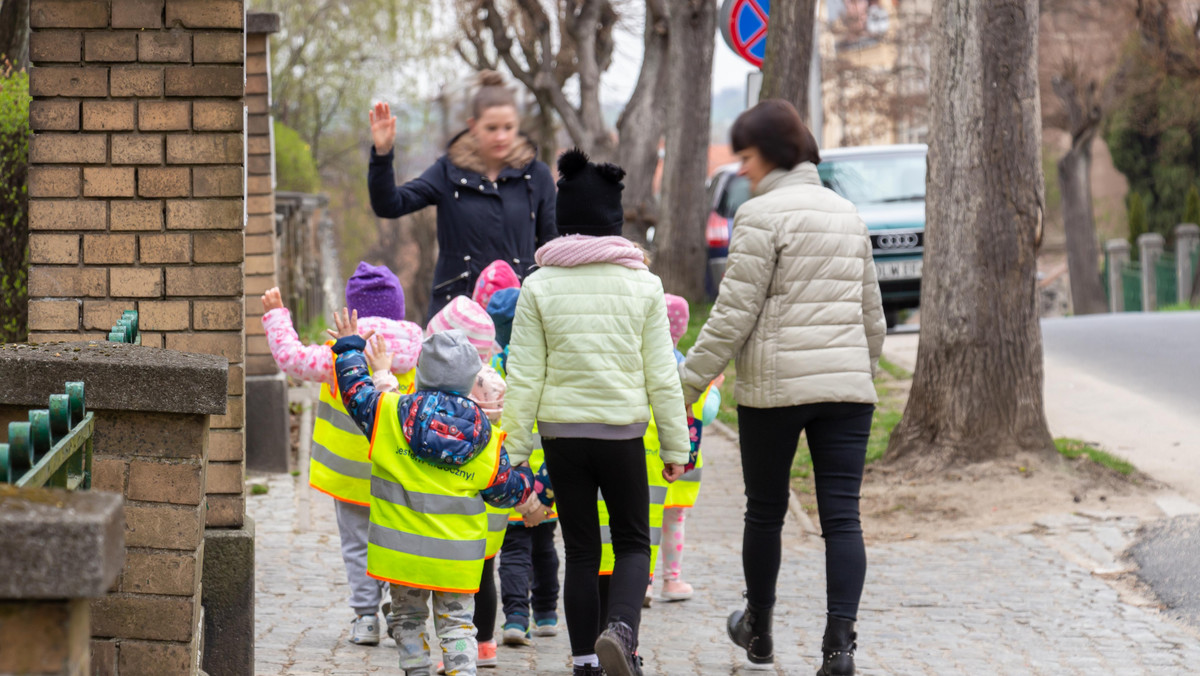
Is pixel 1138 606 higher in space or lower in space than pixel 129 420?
lower

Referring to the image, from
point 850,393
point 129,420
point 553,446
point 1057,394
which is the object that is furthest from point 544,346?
point 1057,394

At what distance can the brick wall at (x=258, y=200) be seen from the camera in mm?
8656

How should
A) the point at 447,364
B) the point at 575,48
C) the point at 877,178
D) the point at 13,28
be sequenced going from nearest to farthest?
1. the point at 447,364
2. the point at 13,28
3. the point at 877,178
4. the point at 575,48

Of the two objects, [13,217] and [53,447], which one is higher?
[13,217]

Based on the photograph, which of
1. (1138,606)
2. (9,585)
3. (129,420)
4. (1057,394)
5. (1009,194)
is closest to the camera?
(9,585)

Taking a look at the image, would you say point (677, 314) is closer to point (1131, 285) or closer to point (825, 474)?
point (825, 474)

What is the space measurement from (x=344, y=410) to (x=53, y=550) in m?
3.13

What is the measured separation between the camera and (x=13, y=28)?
7723mm

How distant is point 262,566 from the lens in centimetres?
631

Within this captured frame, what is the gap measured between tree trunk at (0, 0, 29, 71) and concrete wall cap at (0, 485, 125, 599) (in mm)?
6617

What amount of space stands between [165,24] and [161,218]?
1.95 ft

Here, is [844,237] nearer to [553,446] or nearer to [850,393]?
[850,393]

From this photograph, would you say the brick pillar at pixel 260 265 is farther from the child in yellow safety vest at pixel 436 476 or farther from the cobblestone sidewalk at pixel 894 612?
the child in yellow safety vest at pixel 436 476

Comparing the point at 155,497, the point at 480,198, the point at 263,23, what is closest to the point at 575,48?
the point at 263,23
